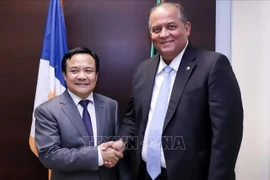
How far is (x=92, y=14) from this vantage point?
275cm

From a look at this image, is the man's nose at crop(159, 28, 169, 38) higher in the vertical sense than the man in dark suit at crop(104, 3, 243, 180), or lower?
higher

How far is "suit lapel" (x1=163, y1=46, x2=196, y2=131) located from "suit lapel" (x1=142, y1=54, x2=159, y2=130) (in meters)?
0.18

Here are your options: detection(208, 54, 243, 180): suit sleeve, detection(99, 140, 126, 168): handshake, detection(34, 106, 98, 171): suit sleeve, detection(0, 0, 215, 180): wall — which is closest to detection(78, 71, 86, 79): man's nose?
detection(34, 106, 98, 171): suit sleeve

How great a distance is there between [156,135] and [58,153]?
0.62m

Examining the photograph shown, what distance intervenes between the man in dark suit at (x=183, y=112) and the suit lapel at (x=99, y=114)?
0.52 ft

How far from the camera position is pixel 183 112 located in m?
1.73

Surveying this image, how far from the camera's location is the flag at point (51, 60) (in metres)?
2.53

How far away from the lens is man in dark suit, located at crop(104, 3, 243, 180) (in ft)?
5.37

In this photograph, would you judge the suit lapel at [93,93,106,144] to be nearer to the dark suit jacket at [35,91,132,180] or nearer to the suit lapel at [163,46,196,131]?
the dark suit jacket at [35,91,132,180]

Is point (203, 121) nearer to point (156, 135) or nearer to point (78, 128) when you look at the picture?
point (156, 135)

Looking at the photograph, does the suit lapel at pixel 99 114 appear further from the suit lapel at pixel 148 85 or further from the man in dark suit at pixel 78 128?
the suit lapel at pixel 148 85
